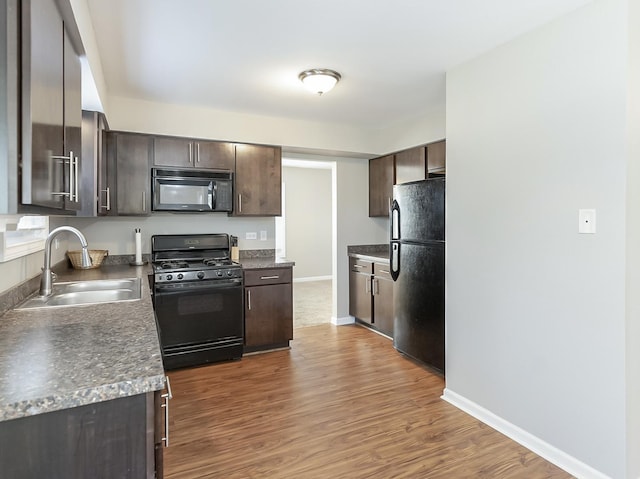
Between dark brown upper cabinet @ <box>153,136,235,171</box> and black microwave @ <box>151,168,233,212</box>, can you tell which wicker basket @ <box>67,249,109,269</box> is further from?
dark brown upper cabinet @ <box>153,136,235,171</box>

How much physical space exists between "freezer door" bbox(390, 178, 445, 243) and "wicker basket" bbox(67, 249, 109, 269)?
2.69m

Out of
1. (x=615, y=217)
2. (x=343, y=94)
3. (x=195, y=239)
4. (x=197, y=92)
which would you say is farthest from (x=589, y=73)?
(x=195, y=239)

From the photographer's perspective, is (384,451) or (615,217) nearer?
(615,217)

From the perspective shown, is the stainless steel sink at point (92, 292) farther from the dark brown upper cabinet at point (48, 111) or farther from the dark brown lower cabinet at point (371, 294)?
the dark brown lower cabinet at point (371, 294)

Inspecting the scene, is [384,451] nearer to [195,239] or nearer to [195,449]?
[195,449]

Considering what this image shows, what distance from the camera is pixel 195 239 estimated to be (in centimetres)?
398

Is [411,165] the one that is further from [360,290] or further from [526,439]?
[526,439]

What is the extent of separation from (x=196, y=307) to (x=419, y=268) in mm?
2003

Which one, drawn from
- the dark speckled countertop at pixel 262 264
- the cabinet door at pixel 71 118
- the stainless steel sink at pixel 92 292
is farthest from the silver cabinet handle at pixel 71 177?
the dark speckled countertop at pixel 262 264

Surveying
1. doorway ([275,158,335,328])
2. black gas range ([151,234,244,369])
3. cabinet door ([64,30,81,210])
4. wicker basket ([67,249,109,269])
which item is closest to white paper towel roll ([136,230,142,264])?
black gas range ([151,234,244,369])

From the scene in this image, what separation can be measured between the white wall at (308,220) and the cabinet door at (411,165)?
3.66m

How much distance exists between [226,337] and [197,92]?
87.3 inches

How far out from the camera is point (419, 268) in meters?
3.31

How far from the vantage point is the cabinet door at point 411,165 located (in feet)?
13.1
